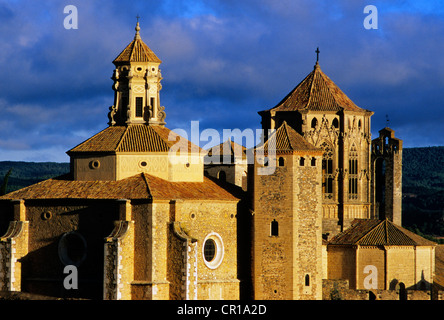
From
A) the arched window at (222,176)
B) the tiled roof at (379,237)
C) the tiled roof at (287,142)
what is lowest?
the tiled roof at (379,237)

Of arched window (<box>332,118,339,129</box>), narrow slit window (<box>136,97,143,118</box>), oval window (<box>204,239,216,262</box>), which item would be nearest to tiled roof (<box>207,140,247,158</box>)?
arched window (<box>332,118,339,129</box>)

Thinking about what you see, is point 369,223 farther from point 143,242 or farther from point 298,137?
point 143,242

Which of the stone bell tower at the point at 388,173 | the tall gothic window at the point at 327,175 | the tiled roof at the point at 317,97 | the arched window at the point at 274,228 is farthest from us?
the stone bell tower at the point at 388,173

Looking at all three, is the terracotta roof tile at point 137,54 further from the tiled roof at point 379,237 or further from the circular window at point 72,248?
the tiled roof at point 379,237

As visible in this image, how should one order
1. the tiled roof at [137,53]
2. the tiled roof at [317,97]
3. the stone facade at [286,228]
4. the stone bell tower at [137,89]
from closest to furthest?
the stone facade at [286,228] < the stone bell tower at [137,89] < the tiled roof at [137,53] < the tiled roof at [317,97]

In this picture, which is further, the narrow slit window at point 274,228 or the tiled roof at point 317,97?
the tiled roof at point 317,97

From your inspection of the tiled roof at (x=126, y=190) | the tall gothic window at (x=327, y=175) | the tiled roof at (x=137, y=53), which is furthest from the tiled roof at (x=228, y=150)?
the tiled roof at (x=137, y=53)

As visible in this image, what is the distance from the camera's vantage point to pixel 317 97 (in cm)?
7775

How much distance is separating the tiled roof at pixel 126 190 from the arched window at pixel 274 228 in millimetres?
2681

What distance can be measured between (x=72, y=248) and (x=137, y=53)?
523 inches

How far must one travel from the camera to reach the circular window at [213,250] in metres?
64.0

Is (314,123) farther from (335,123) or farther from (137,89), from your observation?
(137,89)

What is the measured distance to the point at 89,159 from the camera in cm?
6531
